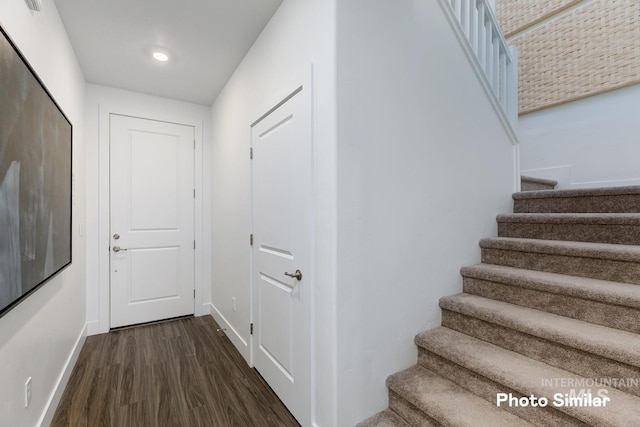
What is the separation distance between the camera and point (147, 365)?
236 cm

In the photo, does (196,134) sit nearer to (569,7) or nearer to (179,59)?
(179,59)

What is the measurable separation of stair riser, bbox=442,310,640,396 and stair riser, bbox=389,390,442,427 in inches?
21.0

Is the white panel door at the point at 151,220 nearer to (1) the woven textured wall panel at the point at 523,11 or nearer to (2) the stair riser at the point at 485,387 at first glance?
(2) the stair riser at the point at 485,387

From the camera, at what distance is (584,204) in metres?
2.04

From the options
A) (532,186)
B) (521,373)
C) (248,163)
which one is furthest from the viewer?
(532,186)

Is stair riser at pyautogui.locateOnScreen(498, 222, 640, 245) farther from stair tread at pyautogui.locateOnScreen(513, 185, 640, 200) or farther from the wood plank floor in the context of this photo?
the wood plank floor

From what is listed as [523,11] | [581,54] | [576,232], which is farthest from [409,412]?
[523,11]

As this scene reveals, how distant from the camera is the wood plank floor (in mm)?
1756

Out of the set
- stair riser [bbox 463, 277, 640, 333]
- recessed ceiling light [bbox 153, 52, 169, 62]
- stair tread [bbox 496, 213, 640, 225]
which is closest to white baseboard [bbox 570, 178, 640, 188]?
stair tread [bbox 496, 213, 640, 225]

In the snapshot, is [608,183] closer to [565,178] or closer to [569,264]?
[565,178]

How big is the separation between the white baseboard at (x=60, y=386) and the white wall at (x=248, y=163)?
Answer: 119 centimetres

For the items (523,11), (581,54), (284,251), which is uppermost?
(523,11)

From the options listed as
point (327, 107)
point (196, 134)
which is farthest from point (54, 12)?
point (327, 107)

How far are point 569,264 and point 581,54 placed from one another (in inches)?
97.2
